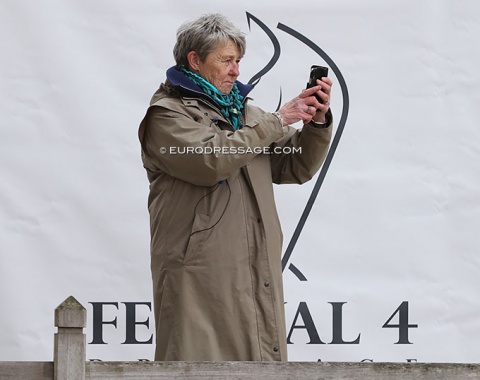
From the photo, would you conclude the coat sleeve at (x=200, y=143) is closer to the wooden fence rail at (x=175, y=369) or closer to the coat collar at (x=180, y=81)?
the coat collar at (x=180, y=81)

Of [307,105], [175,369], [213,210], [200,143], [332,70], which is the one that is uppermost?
[332,70]

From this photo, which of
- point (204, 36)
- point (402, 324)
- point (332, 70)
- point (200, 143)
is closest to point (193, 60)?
point (204, 36)

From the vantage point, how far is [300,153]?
4.23 metres

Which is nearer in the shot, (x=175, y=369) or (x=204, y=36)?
(x=175, y=369)

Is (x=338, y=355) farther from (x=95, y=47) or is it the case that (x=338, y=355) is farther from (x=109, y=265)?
(x=95, y=47)

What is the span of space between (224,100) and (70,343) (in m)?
0.99

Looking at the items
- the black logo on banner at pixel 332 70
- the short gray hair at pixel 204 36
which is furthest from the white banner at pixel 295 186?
the short gray hair at pixel 204 36

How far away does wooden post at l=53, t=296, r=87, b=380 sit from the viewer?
11.3ft

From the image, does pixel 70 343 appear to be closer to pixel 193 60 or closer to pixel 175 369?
pixel 175 369

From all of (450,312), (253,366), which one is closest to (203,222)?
(253,366)

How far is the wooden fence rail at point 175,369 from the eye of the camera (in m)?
3.45

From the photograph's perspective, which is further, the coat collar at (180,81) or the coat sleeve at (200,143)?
the coat collar at (180,81)

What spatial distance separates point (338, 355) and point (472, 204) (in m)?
0.72

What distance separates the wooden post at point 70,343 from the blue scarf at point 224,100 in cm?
90
